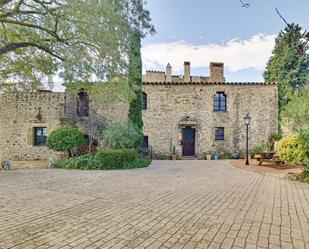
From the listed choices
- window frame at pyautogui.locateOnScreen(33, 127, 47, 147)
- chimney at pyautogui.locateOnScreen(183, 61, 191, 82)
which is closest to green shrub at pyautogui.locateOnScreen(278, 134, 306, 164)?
window frame at pyautogui.locateOnScreen(33, 127, 47, 147)

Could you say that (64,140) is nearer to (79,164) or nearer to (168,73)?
(79,164)

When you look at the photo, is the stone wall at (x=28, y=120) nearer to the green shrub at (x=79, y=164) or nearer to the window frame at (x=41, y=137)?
the window frame at (x=41, y=137)

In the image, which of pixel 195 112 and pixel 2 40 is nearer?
pixel 2 40

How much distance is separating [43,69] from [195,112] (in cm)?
1112

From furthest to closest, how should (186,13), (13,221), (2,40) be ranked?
(2,40) → (13,221) → (186,13)

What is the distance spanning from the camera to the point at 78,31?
31.5 ft

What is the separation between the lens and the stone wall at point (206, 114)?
18.4 m

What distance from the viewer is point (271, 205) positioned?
5.32m

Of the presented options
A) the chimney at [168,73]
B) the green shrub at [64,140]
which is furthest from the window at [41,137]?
the chimney at [168,73]

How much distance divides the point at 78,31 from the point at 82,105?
9.15m

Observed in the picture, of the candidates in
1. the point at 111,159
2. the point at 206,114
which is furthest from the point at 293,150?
the point at 206,114

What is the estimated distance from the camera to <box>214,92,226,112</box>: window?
18781mm

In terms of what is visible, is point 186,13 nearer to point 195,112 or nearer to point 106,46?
point 106,46

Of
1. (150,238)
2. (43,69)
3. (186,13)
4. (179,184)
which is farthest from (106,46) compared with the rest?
(150,238)
